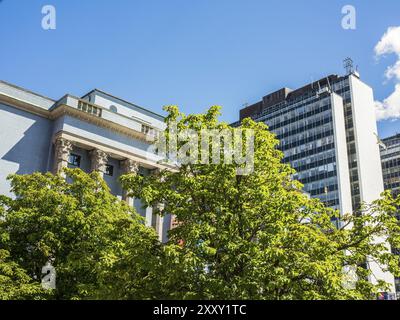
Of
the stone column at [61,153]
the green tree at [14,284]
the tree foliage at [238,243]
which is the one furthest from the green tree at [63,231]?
the stone column at [61,153]

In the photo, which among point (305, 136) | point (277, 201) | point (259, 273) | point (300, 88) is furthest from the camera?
point (300, 88)

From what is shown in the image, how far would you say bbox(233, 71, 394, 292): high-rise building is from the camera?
99.6 m

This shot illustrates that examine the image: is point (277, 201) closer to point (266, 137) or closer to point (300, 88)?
point (266, 137)

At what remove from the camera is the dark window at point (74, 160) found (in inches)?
1593

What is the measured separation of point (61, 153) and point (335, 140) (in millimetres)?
74343

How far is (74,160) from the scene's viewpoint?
4078 cm

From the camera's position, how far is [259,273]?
13.5 metres

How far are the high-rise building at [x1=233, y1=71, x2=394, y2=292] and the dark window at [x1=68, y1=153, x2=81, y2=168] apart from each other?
63.4 m

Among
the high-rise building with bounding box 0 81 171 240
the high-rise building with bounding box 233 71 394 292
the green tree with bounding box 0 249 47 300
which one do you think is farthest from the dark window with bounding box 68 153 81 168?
the high-rise building with bounding box 233 71 394 292

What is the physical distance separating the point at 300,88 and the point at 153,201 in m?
104

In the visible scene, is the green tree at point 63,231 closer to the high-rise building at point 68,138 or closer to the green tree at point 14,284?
the green tree at point 14,284

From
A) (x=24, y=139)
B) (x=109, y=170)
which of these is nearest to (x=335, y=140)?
(x=109, y=170)

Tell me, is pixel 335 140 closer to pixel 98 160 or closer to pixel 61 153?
pixel 98 160
